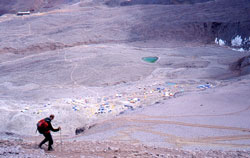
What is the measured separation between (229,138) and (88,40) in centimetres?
2016

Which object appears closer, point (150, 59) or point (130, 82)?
point (130, 82)

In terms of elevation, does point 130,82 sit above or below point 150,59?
below

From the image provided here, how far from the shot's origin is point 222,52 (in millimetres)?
22031

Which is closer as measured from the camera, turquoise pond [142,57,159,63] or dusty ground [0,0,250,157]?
dusty ground [0,0,250,157]

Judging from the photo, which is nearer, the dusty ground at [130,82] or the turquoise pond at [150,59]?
the dusty ground at [130,82]

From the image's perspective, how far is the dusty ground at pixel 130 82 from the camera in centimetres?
668

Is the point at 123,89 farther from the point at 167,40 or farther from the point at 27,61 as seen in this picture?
the point at 167,40

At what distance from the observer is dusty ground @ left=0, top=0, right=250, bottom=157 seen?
6676mm

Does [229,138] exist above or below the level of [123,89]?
above

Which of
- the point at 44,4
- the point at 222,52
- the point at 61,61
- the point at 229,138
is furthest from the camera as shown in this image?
the point at 44,4

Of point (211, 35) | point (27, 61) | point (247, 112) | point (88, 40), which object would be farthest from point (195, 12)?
point (247, 112)

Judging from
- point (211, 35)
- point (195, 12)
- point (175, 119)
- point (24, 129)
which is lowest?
point (24, 129)

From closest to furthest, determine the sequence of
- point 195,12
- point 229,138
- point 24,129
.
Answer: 1. point 229,138
2. point 24,129
3. point 195,12

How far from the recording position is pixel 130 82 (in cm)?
1614
